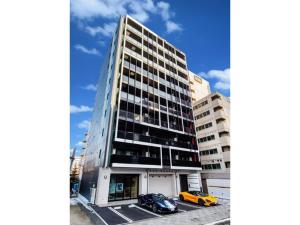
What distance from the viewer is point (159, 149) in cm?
1945

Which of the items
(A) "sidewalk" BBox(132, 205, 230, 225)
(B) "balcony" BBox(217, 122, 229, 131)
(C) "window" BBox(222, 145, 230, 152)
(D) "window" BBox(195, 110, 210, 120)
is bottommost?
(A) "sidewalk" BBox(132, 205, 230, 225)

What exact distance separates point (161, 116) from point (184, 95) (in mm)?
6594

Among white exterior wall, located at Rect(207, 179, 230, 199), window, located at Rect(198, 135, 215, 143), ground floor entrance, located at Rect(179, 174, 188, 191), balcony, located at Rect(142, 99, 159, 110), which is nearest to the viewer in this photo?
white exterior wall, located at Rect(207, 179, 230, 199)

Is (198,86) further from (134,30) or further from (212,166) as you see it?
(134,30)

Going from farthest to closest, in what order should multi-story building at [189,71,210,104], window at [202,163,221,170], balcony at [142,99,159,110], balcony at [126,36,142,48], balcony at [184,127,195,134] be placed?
multi-story building at [189,71,210,104], window at [202,163,221,170], balcony at [184,127,195,134], balcony at [126,36,142,48], balcony at [142,99,159,110]

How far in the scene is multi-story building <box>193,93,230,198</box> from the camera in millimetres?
22297

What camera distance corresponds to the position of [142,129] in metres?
19.5

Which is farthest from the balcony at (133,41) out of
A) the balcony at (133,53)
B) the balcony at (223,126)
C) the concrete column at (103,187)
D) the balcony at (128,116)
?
the concrete column at (103,187)

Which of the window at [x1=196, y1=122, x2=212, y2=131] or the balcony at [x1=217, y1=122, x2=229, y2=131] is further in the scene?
the window at [x1=196, y1=122, x2=212, y2=131]

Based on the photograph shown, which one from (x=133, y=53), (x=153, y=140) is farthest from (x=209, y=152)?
(x=133, y=53)

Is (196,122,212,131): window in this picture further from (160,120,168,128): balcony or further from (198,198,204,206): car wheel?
(198,198,204,206): car wheel

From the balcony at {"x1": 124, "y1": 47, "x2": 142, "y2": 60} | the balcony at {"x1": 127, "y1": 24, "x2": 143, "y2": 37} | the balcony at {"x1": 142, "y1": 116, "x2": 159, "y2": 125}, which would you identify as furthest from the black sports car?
the balcony at {"x1": 127, "y1": 24, "x2": 143, "y2": 37}

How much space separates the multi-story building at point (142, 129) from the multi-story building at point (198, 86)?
843cm
